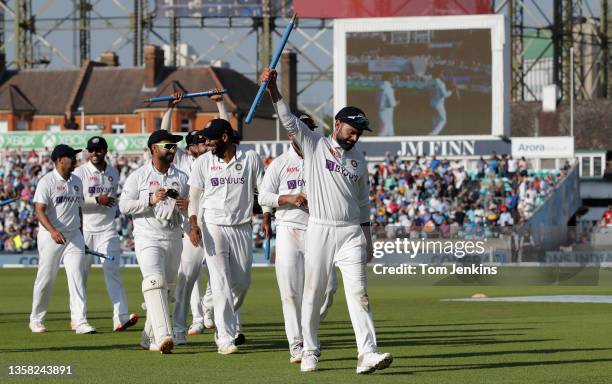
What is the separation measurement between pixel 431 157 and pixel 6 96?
46.0 metres

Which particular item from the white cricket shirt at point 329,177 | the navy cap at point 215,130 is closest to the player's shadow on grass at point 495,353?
the white cricket shirt at point 329,177

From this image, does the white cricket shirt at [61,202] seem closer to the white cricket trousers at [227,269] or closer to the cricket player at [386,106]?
the white cricket trousers at [227,269]

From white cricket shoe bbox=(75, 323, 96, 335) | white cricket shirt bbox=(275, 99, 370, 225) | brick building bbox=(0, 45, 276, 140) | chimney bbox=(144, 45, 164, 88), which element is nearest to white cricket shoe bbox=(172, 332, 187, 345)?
white cricket shoe bbox=(75, 323, 96, 335)

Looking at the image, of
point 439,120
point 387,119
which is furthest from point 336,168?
point 387,119

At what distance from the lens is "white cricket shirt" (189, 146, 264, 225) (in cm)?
1344

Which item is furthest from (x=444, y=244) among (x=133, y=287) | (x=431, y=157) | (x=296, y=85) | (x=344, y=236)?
(x=296, y=85)

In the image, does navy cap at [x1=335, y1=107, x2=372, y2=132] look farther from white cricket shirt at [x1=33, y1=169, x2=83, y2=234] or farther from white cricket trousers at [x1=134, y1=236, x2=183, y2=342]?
white cricket shirt at [x1=33, y1=169, x2=83, y2=234]

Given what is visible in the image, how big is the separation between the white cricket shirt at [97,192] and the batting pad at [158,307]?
3649 mm

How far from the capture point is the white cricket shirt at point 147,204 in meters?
13.6

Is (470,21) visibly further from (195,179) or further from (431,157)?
(195,179)

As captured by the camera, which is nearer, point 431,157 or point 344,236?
point 344,236

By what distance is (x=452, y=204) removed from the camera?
149ft

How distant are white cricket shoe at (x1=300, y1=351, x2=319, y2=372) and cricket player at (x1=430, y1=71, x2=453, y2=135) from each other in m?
39.1

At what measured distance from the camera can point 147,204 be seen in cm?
1359
